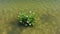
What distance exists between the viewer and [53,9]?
14.7ft

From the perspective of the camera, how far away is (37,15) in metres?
4.09

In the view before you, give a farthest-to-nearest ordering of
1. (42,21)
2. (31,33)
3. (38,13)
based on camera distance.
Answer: (38,13), (42,21), (31,33)

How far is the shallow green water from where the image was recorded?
355 centimetres

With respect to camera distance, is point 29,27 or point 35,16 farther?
point 35,16

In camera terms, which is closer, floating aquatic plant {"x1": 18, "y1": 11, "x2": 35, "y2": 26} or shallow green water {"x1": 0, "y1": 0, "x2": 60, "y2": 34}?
shallow green water {"x1": 0, "y1": 0, "x2": 60, "y2": 34}

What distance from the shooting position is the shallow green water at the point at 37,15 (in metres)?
3.55

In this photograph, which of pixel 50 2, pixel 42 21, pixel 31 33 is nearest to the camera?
pixel 31 33

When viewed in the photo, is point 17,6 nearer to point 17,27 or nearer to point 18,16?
point 18,16

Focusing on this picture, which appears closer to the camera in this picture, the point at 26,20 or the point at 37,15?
the point at 26,20

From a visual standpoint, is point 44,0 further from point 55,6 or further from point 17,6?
point 17,6

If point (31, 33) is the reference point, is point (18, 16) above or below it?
above

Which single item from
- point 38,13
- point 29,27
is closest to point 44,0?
point 38,13

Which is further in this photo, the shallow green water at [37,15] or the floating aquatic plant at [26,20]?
the floating aquatic plant at [26,20]

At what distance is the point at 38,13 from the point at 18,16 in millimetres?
617
